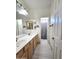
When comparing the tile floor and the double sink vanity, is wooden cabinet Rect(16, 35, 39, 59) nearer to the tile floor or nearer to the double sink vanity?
the double sink vanity

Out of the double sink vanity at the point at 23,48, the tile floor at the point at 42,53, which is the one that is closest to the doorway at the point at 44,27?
the tile floor at the point at 42,53

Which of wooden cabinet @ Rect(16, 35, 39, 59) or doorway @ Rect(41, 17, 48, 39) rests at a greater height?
doorway @ Rect(41, 17, 48, 39)

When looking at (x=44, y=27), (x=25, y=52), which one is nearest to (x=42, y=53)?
(x=25, y=52)

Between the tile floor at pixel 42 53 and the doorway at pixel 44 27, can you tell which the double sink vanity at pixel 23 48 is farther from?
the doorway at pixel 44 27

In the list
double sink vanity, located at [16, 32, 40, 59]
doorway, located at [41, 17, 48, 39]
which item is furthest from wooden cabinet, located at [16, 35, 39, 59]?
doorway, located at [41, 17, 48, 39]

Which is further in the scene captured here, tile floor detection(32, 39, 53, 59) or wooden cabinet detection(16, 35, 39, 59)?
Result: tile floor detection(32, 39, 53, 59)

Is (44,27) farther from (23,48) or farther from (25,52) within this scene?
(23,48)

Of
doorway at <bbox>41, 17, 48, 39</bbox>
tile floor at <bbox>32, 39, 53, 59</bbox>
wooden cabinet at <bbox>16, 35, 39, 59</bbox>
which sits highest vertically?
doorway at <bbox>41, 17, 48, 39</bbox>

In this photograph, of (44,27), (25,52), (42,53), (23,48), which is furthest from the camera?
(44,27)

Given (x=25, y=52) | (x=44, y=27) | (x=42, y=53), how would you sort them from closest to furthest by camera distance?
(x=25, y=52), (x=42, y=53), (x=44, y=27)
